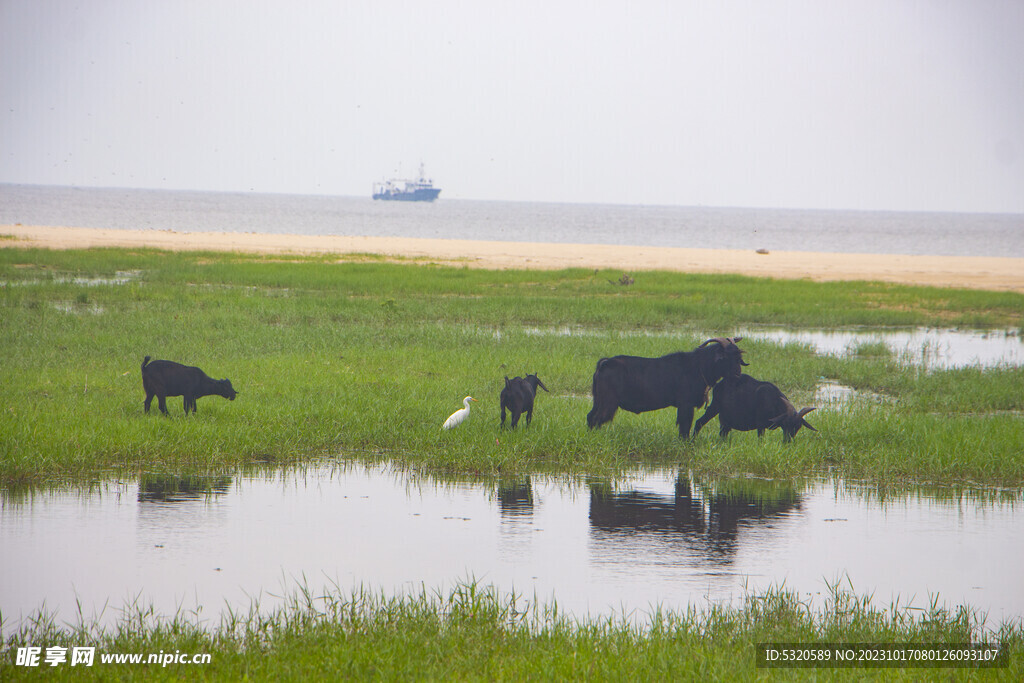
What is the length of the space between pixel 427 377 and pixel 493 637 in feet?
24.8

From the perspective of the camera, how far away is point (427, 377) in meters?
12.3

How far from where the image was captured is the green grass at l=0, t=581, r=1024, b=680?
4.45 m

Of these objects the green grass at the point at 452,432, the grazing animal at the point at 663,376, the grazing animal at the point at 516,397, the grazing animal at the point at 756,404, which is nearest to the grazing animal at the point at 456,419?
the green grass at the point at 452,432

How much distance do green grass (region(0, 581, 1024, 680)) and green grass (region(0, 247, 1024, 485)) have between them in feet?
10.3

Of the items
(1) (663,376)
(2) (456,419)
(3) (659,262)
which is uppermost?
(3) (659,262)

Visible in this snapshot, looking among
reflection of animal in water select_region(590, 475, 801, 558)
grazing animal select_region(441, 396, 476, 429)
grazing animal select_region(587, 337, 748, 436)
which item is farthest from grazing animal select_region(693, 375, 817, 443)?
grazing animal select_region(441, 396, 476, 429)

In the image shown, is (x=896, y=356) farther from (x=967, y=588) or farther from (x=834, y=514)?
(x=967, y=588)

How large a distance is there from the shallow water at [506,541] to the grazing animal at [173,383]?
177 cm

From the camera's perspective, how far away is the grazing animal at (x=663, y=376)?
8.96 metres

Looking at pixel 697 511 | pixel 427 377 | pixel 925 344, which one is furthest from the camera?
pixel 925 344

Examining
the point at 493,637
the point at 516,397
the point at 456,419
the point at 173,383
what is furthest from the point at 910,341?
the point at 493,637

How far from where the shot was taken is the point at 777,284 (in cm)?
2938

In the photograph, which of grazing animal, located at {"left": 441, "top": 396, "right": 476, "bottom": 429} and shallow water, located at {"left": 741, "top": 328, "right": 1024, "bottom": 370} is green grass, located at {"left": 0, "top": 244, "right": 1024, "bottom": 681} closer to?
grazing animal, located at {"left": 441, "top": 396, "right": 476, "bottom": 429}

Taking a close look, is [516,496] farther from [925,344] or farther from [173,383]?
[925,344]
